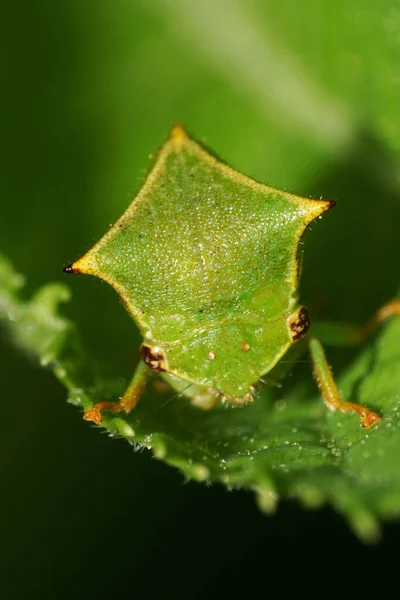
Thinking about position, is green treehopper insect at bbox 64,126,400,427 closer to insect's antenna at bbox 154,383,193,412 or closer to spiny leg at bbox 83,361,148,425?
spiny leg at bbox 83,361,148,425

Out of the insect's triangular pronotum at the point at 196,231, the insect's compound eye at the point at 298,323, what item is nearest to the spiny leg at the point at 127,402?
the insect's triangular pronotum at the point at 196,231

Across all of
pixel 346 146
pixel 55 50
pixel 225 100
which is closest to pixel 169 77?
pixel 225 100

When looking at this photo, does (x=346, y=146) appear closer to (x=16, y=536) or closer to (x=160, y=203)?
(x=160, y=203)

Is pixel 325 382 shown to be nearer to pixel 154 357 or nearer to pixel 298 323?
pixel 298 323

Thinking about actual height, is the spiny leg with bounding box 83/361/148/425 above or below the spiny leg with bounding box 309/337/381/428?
below

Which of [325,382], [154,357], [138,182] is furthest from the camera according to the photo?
[138,182]

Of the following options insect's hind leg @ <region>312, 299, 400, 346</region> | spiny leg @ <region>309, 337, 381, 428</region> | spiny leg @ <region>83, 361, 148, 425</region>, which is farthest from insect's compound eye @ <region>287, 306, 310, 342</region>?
spiny leg @ <region>83, 361, 148, 425</region>

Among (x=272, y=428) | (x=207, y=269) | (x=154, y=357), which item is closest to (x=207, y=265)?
(x=207, y=269)

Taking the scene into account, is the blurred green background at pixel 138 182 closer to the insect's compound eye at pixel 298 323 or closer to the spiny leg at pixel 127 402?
the spiny leg at pixel 127 402
